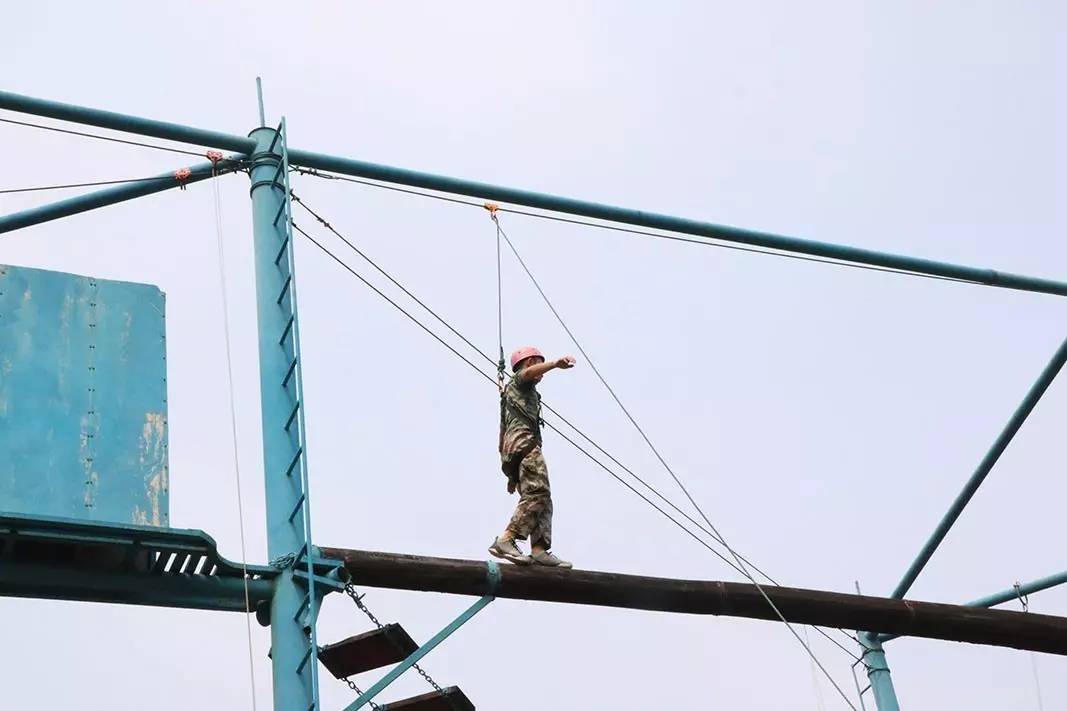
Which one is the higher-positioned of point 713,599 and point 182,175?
point 182,175

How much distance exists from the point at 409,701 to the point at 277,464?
1.92 meters

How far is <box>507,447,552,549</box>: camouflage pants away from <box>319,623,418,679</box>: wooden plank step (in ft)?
6.24

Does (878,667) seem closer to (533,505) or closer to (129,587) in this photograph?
(533,505)

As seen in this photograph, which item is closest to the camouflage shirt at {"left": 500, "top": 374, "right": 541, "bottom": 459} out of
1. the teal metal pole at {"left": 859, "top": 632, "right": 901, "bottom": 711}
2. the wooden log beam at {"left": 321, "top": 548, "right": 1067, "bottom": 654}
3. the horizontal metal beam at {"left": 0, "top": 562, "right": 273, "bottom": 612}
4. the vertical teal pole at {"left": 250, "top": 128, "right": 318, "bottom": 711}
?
the wooden log beam at {"left": 321, "top": 548, "right": 1067, "bottom": 654}

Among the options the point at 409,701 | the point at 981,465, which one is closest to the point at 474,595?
the point at 409,701

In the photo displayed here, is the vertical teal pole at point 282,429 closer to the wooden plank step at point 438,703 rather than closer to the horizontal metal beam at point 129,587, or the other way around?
the horizontal metal beam at point 129,587

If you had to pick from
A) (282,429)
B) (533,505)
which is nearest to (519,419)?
(533,505)

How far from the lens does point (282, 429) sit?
474 inches

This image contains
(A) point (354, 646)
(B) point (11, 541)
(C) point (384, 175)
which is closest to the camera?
(B) point (11, 541)

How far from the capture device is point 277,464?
11891 mm

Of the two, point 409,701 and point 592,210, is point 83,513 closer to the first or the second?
point 409,701

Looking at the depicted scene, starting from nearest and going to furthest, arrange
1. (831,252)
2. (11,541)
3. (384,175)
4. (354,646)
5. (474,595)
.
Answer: (11,541)
(354,646)
(474,595)
(384,175)
(831,252)

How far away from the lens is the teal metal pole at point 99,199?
12336 mm

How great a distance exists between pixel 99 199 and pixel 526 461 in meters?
3.89
